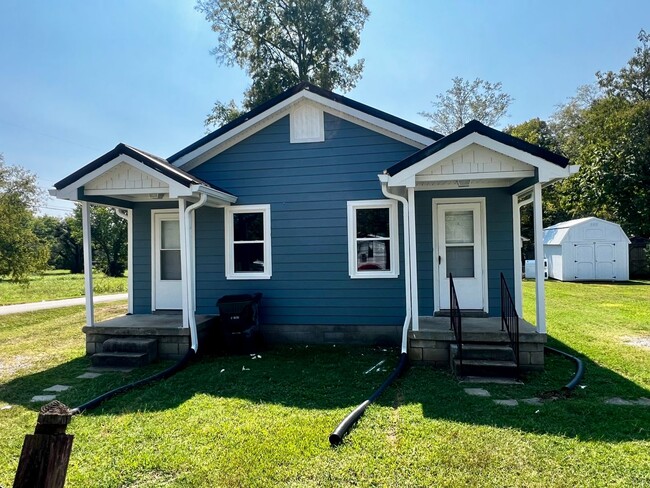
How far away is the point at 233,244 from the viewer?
283 inches

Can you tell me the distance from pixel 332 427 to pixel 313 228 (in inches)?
157

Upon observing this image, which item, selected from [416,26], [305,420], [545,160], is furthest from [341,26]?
[305,420]

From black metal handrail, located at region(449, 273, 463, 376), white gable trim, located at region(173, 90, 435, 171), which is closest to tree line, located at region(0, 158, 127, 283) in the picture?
white gable trim, located at region(173, 90, 435, 171)

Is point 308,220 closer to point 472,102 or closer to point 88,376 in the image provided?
point 88,376

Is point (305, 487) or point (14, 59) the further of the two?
point (14, 59)

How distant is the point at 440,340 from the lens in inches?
211

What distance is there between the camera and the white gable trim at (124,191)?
5.79 m

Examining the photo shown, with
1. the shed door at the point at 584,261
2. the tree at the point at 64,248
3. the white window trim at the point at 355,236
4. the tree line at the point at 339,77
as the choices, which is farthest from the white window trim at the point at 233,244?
the tree at the point at 64,248

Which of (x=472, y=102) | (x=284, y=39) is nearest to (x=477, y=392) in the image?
(x=284, y=39)

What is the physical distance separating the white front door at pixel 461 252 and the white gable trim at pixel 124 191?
14.1 ft

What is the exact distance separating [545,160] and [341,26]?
55.4 feet

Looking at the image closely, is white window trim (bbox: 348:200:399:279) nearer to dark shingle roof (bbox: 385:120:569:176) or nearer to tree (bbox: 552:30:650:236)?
dark shingle roof (bbox: 385:120:569:176)

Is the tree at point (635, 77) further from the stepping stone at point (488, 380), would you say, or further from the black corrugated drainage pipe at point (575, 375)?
the stepping stone at point (488, 380)

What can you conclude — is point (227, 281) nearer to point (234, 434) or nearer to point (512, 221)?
point (234, 434)
